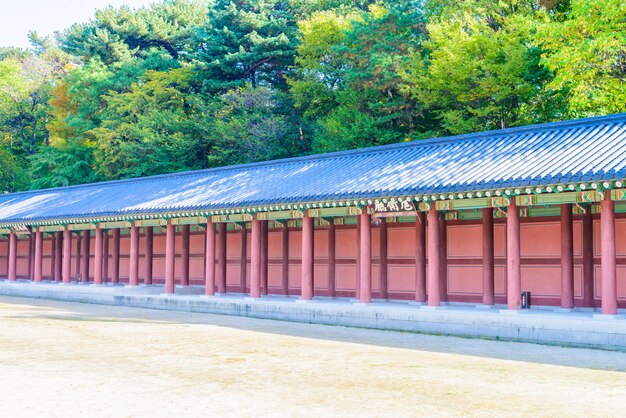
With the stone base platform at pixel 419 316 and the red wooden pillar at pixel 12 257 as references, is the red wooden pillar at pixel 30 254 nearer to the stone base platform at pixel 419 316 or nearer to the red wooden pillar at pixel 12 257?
the red wooden pillar at pixel 12 257

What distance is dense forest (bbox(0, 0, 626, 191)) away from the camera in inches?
1261

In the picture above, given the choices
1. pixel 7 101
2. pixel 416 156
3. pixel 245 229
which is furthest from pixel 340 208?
pixel 7 101

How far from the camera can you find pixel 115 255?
3212 centimetres

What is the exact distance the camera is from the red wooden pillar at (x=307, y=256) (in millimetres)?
21672

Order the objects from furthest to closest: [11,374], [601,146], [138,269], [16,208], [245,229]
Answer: [16,208] → [138,269] → [245,229] → [601,146] → [11,374]

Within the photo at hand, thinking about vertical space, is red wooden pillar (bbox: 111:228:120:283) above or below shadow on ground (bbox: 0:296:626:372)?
above


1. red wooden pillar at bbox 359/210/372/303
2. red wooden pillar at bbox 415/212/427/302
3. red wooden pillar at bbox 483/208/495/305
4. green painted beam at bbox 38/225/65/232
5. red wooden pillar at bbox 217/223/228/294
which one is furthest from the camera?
green painted beam at bbox 38/225/65/232

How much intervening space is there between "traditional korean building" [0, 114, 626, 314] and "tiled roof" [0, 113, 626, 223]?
0.06m

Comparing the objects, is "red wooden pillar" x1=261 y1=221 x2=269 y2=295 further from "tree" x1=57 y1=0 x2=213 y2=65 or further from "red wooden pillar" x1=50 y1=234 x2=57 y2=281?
"tree" x1=57 y1=0 x2=213 y2=65

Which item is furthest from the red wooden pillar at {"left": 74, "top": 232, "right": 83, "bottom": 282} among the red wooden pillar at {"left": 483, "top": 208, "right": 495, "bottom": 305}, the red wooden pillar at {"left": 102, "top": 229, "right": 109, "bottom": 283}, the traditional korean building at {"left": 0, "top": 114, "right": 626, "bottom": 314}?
the red wooden pillar at {"left": 483, "top": 208, "right": 495, "bottom": 305}

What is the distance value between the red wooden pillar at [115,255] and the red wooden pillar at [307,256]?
1311cm

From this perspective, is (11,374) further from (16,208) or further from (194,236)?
(16,208)

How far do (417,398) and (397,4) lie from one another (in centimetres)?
3277

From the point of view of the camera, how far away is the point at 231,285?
27203mm
